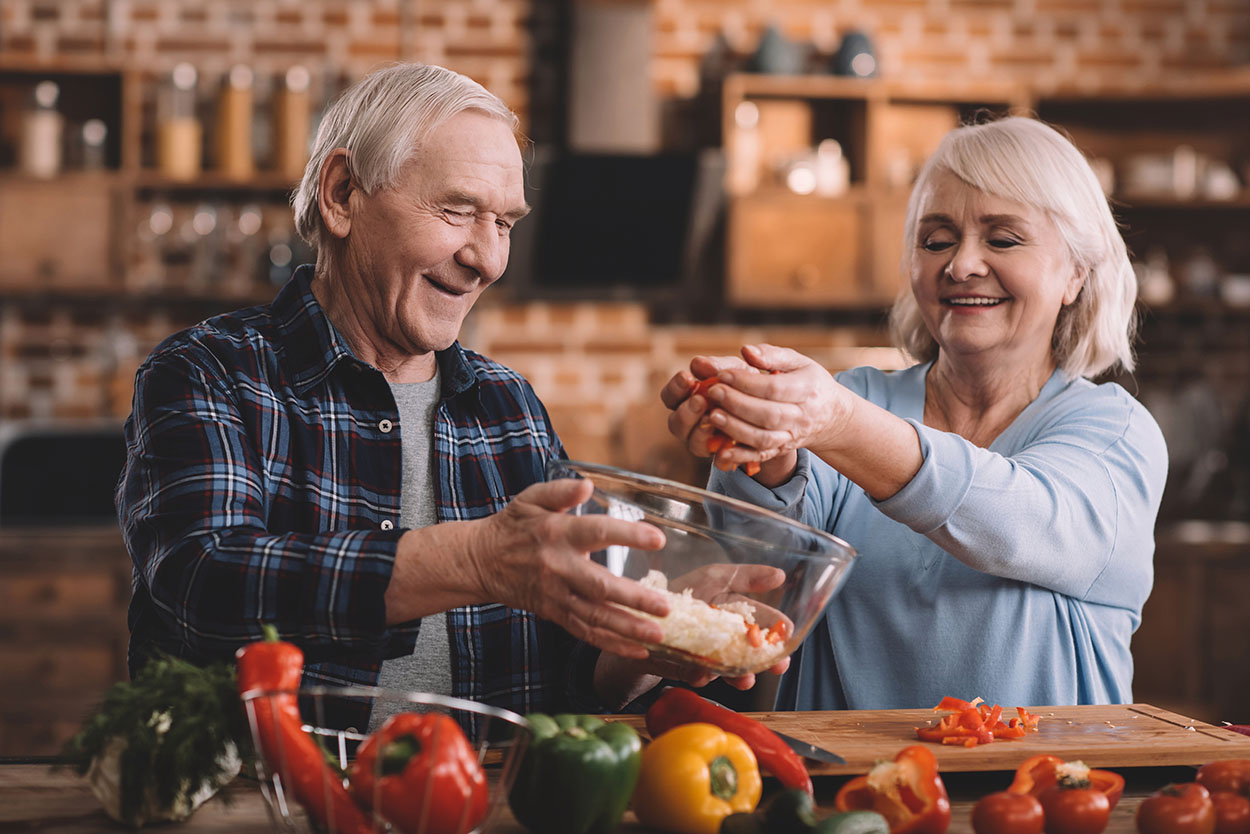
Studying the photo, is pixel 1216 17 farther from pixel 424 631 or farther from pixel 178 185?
pixel 424 631

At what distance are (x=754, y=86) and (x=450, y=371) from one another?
2.97 m

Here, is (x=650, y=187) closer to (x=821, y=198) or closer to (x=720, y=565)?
(x=821, y=198)

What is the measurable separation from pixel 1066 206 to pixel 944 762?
2.65 ft

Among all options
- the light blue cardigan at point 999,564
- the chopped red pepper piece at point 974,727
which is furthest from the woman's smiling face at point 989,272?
the chopped red pepper piece at point 974,727

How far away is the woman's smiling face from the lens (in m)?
1.63

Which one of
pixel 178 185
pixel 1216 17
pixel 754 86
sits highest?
pixel 1216 17

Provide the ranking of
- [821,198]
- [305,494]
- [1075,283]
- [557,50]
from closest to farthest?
[305,494], [1075,283], [821,198], [557,50]

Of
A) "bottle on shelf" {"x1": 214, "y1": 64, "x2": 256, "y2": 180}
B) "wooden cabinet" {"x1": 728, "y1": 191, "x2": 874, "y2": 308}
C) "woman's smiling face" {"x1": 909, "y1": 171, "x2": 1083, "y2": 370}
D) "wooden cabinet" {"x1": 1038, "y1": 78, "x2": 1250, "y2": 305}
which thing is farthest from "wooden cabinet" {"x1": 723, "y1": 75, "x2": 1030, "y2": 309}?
"woman's smiling face" {"x1": 909, "y1": 171, "x2": 1083, "y2": 370}

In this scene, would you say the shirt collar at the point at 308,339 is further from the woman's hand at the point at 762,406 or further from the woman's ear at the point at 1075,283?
the woman's ear at the point at 1075,283

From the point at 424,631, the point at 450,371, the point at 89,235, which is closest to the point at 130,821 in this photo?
the point at 424,631

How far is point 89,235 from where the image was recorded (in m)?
3.96

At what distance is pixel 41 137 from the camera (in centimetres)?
393

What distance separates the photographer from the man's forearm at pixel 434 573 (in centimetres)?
114

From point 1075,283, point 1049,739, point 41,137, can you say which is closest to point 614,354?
point 41,137
